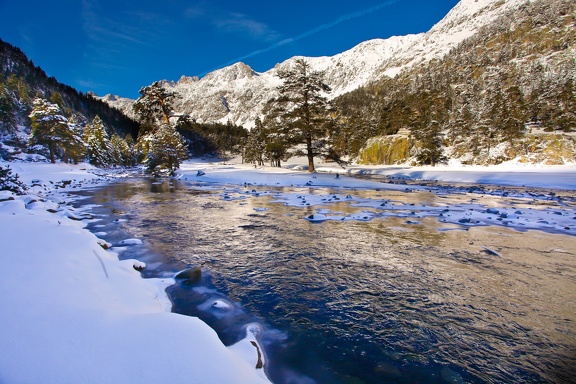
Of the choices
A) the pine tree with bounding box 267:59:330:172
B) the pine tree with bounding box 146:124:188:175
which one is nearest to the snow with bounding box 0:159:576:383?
the pine tree with bounding box 267:59:330:172

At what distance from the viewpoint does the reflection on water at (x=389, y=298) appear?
256 centimetres

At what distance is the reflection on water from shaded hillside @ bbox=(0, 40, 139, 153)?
5981 centimetres

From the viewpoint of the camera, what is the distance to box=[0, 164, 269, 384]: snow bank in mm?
1554

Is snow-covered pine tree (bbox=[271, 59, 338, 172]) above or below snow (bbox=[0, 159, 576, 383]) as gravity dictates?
above

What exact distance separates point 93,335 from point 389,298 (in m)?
3.38

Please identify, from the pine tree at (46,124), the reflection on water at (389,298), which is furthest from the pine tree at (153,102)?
the pine tree at (46,124)

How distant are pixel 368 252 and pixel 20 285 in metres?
5.18

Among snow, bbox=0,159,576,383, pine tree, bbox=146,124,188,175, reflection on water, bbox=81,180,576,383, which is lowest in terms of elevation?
reflection on water, bbox=81,180,576,383

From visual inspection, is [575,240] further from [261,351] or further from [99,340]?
[99,340]

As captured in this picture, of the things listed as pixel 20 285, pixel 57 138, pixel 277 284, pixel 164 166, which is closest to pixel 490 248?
pixel 277 284

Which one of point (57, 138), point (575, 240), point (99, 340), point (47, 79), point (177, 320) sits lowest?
point (575, 240)

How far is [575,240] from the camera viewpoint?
6352 millimetres

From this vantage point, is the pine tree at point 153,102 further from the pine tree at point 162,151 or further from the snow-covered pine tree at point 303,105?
the snow-covered pine tree at point 303,105

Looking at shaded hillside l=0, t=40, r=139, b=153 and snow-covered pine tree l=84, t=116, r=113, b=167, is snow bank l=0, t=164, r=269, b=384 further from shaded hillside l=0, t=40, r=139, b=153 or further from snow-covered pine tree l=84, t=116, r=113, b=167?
snow-covered pine tree l=84, t=116, r=113, b=167
